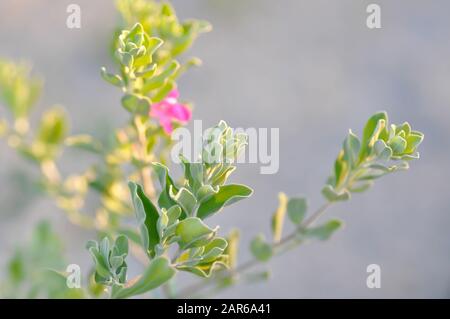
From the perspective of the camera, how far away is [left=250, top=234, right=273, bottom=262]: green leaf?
1289mm

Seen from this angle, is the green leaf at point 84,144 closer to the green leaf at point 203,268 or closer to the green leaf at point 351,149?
the green leaf at point 203,268

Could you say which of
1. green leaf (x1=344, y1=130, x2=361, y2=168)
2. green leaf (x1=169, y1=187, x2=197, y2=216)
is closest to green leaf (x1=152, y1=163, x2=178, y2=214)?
green leaf (x1=169, y1=187, x2=197, y2=216)

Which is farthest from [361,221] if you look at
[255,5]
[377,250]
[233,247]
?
[233,247]

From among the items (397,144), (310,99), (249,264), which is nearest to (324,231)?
(249,264)

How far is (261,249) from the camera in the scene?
1.30 m

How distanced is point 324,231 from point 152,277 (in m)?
0.43

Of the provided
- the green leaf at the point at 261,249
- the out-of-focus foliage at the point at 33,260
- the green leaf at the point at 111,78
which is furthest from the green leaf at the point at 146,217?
the out-of-focus foliage at the point at 33,260

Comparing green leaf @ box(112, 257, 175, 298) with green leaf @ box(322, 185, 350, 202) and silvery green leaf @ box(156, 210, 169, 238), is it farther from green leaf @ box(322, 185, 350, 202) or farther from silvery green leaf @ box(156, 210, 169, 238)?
green leaf @ box(322, 185, 350, 202)

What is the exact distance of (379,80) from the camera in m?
3.54

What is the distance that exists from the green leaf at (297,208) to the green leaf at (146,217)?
335mm

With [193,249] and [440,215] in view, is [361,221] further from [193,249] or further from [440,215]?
[193,249]

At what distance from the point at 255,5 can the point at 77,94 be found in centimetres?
113

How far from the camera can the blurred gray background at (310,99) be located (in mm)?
3178
